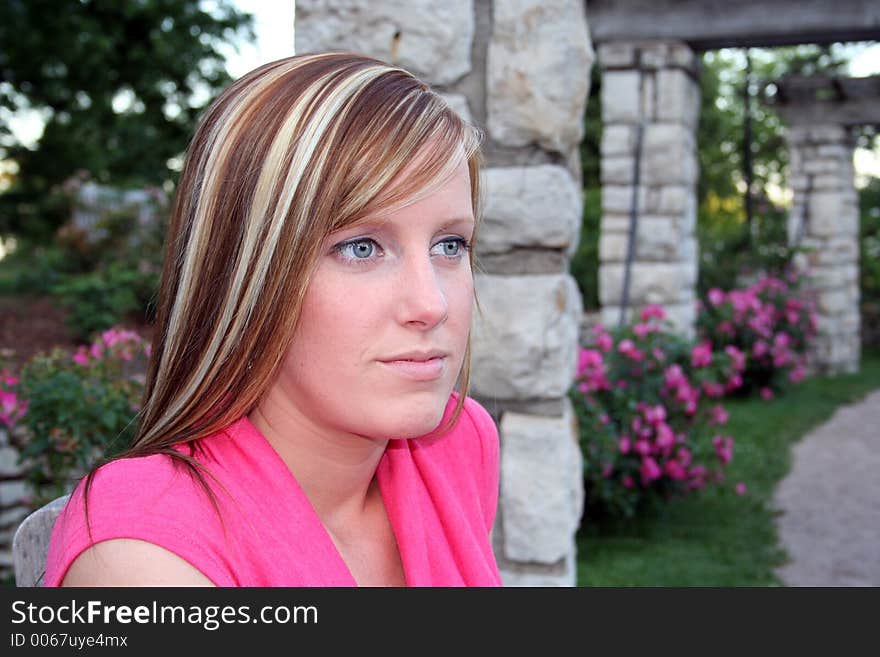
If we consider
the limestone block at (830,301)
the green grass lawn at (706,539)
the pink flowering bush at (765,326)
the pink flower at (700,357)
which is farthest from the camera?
the limestone block at (830,301)

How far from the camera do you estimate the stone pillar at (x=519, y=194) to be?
218cm

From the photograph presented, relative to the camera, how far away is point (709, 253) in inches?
376

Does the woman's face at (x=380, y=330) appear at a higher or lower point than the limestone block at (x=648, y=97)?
lower

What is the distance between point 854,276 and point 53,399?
10660 millimetres

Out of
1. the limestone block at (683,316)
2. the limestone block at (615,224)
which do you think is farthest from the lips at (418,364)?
the limestone block at (615,224)

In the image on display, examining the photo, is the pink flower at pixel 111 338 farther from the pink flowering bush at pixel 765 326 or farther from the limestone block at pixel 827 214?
the limestone block at pixel 827 214

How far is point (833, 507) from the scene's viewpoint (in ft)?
18.2

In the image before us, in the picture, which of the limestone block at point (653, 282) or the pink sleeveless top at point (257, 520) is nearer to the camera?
the pink sleeveless top at point (257, 520)

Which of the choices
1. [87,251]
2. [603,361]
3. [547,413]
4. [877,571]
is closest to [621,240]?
[603,361]

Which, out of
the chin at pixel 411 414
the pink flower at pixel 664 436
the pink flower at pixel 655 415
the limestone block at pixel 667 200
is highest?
the limestone block at pixel 667 200

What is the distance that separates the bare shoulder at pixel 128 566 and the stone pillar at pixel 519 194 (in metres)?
1.26

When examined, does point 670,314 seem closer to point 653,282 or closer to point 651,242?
point 653,282

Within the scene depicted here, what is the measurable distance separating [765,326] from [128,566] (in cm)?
815

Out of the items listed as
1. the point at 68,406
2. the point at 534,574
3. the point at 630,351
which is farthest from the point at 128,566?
the point at 630,351
